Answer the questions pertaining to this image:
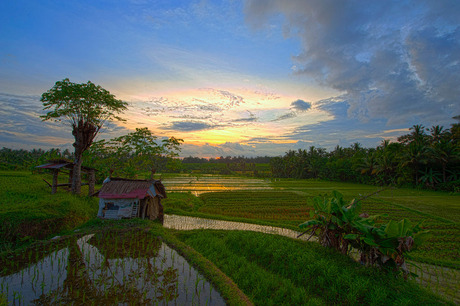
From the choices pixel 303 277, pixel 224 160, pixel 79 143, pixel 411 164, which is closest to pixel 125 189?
pixel 79 143

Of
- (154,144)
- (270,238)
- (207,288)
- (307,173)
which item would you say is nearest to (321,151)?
(307,173)

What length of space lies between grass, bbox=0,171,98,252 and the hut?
3.77ft

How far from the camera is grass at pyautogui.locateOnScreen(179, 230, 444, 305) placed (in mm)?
4738

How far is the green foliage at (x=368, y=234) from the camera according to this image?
5246 millimetres

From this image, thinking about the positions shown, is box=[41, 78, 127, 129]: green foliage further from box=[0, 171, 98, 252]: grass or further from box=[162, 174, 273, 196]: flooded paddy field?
box=[162, 174, 273, 196]: flooded paddy field

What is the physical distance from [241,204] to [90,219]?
34.0 ft

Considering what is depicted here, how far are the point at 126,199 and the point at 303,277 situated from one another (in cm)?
872

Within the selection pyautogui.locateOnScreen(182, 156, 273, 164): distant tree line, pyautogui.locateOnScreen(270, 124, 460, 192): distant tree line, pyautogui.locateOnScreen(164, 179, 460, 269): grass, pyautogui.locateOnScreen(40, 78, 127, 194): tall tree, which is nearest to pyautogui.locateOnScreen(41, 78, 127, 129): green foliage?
pyautogui.locateOnScreen(40, 78, 127, 194): tall tree

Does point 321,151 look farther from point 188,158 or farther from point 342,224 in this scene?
point 188,158

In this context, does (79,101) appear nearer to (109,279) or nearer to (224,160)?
(109,279)

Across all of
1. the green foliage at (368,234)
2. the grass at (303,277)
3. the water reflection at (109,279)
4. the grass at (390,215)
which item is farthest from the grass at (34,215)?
the green foliage at (368,234)

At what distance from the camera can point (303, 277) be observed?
580cm

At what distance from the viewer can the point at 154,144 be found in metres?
16.7

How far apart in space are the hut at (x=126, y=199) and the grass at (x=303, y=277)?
4.66 metres
